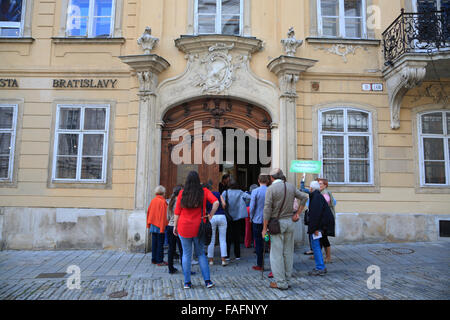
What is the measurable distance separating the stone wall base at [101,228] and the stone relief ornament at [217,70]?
361cm

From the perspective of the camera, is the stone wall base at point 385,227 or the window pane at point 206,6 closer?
the stone wall base at point 385,227

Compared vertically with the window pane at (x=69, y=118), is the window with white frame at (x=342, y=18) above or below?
above

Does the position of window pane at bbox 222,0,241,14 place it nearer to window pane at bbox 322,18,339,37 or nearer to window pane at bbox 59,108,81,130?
window pane at bbox 322,18,339,37

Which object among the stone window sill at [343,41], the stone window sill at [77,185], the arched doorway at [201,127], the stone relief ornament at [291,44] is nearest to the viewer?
the stone window sill at [77,185]

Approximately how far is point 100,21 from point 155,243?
621 centimetres

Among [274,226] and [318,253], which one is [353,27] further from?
[274,226]

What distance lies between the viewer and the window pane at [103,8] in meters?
8.53

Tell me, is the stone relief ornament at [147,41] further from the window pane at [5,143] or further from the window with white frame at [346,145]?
the window with white frame at [346,145]

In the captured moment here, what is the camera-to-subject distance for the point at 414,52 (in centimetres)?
725

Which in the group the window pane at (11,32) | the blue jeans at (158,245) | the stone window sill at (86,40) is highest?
the window pane at (11,32)

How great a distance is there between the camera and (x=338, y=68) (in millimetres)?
8266

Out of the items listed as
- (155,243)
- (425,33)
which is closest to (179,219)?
(155,243)

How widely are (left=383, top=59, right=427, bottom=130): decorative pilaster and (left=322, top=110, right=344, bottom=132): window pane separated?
127 centimetres

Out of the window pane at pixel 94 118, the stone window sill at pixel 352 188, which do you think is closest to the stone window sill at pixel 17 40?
the window pane at pixel 94 118
